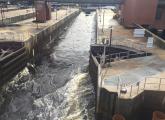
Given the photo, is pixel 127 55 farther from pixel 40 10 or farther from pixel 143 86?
pixel 40 10

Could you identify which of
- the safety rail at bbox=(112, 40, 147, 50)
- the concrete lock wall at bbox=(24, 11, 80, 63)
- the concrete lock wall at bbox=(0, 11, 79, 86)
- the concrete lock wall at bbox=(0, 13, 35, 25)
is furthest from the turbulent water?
the concrete lock wall at bbox=(0, 13, 35, 25)

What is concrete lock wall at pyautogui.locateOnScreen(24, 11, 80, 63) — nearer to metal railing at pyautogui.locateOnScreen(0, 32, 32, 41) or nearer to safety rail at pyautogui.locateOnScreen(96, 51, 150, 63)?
metal railing at pyautogui.locateOnScreen(0, 32, 32, 41)

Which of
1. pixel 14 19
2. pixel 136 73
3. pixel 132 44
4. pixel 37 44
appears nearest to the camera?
pixel 136 73

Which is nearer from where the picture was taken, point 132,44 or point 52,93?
point 52,93

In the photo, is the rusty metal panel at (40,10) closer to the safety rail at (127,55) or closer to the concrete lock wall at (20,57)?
the concrete lock wall at (20,57)

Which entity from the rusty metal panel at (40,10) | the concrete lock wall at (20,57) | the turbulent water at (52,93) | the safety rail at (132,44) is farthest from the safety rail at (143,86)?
the rusty metal panel at (40,10)

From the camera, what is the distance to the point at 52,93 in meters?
29.2

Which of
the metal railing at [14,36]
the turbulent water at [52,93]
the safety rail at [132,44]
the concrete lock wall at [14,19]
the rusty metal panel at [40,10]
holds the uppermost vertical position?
the rusty metal panel at [40,10]

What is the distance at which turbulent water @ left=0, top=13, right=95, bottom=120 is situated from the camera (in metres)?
24.7

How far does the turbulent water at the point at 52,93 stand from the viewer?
24.7 metres

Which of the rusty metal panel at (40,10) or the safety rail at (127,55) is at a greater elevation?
the rusty metal panel at (40,10)

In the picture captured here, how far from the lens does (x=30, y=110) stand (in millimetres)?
25516

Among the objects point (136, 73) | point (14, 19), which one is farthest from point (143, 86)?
point (14, 19)

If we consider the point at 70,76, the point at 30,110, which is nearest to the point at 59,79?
the point at 70,76
